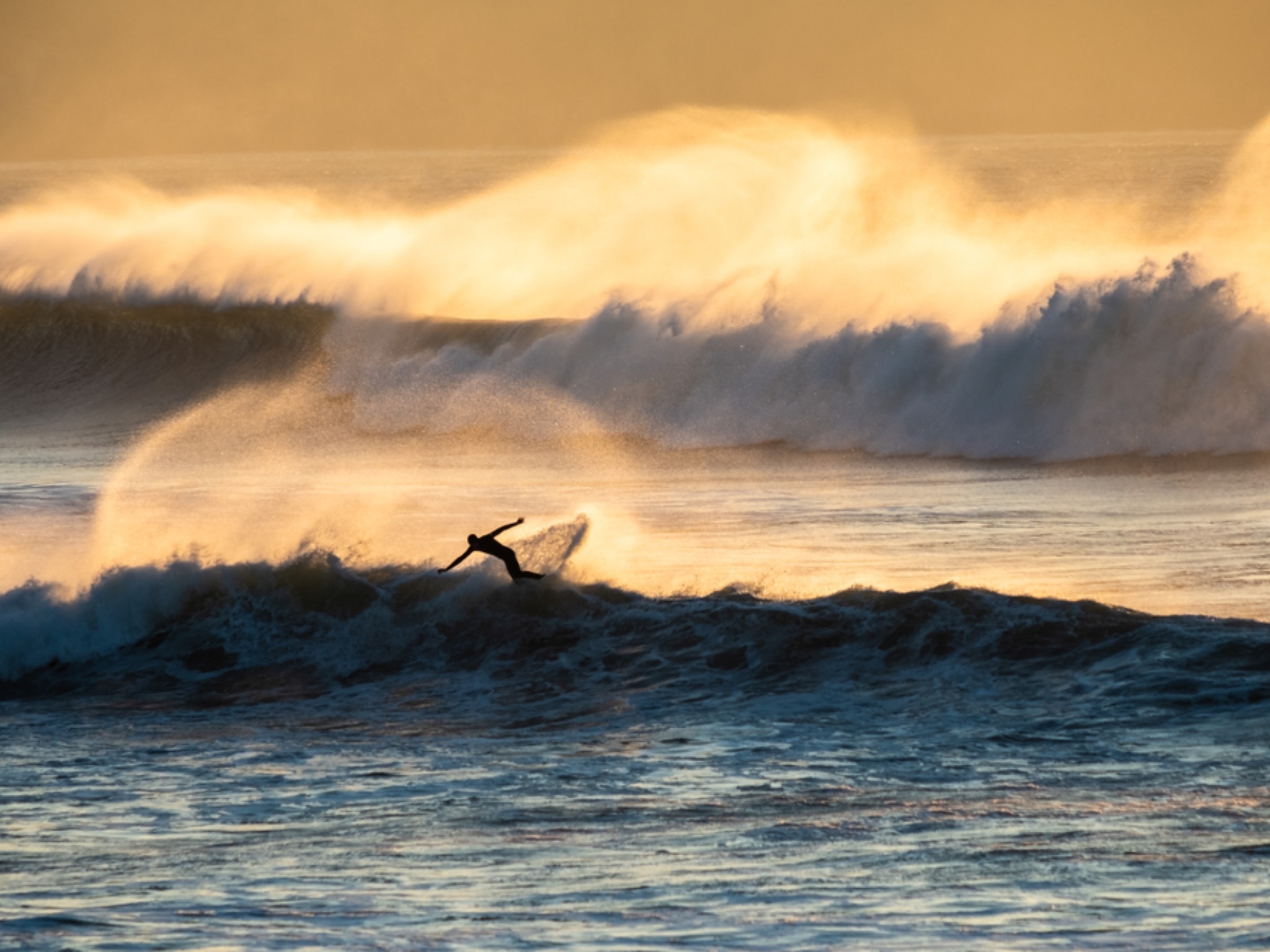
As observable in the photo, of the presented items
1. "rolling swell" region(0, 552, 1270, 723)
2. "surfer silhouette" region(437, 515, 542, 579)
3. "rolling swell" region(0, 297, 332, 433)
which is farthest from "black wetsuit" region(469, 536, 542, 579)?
"rolling swell" region(0, 297, 332, 433)

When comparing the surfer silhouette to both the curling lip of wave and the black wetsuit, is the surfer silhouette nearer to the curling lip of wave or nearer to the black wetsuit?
the black wetsuit

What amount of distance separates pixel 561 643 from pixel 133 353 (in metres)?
20.2

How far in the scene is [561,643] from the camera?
47.5 feet

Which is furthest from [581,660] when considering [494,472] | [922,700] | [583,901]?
[494,472]

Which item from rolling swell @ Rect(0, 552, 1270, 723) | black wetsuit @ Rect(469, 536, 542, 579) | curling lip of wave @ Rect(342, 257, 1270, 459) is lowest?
rolling swell @ Rect(0, 552, 1270, 723)

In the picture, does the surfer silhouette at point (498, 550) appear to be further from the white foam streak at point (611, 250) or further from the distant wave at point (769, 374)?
the white foam streak at point (611, 250)

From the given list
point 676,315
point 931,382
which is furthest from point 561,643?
point 676,315

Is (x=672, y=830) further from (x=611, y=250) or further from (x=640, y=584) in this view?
(x=611, y=250)

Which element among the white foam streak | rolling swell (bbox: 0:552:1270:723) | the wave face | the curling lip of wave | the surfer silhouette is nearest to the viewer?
rolling swell (bbox: 0:552:1270:723)

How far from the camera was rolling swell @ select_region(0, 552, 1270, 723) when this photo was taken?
12.4 metres

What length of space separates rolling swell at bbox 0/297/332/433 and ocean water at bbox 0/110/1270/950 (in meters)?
0.11

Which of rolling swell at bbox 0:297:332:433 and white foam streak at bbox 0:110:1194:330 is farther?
rolling swell at bbox 0:297:332:433

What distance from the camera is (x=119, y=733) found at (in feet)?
41.8

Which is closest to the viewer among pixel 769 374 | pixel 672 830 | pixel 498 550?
pixel 672 830
